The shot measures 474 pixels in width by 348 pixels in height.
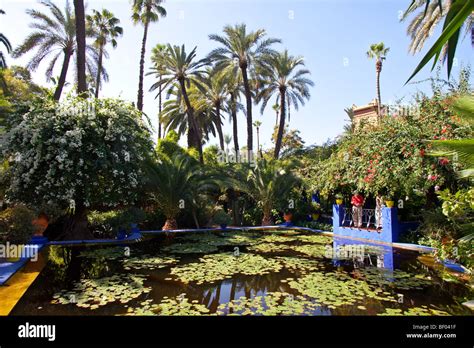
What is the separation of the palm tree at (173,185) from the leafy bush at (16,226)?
22.6 feet

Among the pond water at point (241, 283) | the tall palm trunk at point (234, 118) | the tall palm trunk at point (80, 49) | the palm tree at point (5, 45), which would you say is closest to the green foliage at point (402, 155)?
the pond water at point (241, 283)

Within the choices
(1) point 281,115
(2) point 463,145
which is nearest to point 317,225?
(1) point 281,115

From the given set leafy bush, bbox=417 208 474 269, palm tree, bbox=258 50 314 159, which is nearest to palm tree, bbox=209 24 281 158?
palm tree, bbox=258 50 314 159

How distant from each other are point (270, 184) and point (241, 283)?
11396 mm

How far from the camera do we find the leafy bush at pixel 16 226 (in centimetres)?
883

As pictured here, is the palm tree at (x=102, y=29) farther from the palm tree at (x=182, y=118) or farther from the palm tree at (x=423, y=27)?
the palm tree at (x=423, y=27)

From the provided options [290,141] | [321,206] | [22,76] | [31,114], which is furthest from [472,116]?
[290,141]

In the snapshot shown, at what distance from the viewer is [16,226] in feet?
29.3

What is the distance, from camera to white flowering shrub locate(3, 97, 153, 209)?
432 inches

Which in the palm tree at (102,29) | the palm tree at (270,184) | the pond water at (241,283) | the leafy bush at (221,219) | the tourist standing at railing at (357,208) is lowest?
the pond water at (241,283)

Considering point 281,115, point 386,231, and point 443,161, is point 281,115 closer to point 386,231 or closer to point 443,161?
point 386,231

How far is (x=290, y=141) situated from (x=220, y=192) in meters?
25.8
